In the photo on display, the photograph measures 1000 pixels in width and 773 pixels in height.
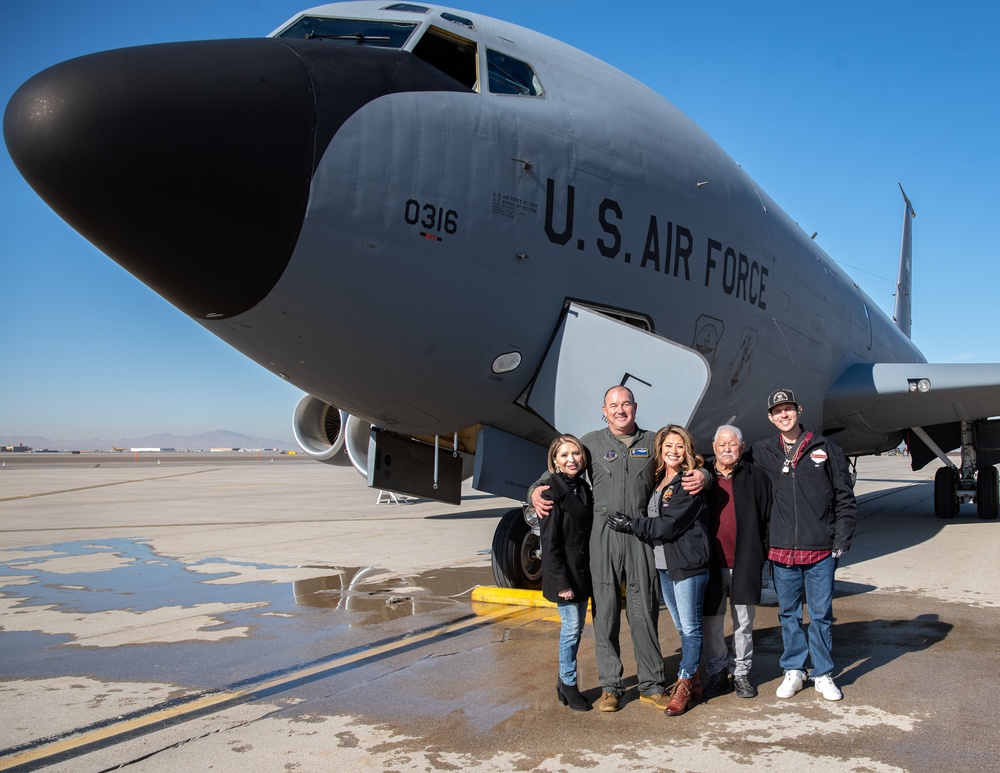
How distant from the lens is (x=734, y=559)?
439 cm

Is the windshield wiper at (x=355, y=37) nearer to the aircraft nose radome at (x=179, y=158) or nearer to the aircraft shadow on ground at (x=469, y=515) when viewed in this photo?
the aircraft nose radome at (x=179, y=158)

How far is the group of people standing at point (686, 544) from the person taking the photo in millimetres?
4055

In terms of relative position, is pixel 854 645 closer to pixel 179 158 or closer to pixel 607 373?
pixel 607 373

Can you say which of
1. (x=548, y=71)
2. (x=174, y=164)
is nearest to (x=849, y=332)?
(x=548, y=71)

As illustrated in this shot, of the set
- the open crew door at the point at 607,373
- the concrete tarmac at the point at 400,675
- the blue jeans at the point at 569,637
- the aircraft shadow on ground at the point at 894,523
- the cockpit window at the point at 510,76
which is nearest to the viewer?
the concrete tarmac at the point at 400,675

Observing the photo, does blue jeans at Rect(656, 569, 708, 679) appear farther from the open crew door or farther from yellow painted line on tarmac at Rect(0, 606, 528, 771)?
yellow painted line on tarmac at Rect(0, 606, 528, 771)

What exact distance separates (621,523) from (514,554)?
2969mm

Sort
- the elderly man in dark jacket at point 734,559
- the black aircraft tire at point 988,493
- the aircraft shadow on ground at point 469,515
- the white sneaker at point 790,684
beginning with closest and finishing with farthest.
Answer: the white sneaker at point 790,684, the elderly man in dark jacket at point 734,559, the black aircraft tire at point 988,493, the aircraft shadow on ground at point 469,515

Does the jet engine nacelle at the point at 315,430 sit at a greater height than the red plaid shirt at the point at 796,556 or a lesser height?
greater

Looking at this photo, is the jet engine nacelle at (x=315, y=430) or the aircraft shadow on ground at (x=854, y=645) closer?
the aircraft shadow on ground at (x=854, y=645)

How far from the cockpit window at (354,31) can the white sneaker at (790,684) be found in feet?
14.9

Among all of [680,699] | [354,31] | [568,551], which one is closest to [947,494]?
[680,699]

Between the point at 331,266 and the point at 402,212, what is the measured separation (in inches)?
21.9

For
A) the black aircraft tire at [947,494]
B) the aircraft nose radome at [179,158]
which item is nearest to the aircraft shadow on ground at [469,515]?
the black aircraft tire at [947,494]
